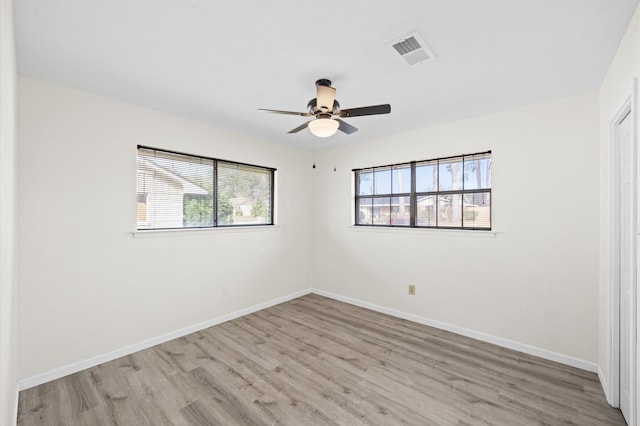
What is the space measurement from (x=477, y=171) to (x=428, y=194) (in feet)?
2.07

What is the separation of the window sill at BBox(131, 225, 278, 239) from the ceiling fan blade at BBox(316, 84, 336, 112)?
2133mm

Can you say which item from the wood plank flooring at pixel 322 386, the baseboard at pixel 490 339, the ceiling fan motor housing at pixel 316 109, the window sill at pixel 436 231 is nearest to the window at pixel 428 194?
the window sill at pixel 436 231

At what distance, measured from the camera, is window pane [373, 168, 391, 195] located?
13.6 feet

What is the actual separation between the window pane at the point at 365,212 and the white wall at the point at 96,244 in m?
1.96

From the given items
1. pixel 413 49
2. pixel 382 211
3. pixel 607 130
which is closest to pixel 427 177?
pixel 382 211

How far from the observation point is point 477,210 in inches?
131

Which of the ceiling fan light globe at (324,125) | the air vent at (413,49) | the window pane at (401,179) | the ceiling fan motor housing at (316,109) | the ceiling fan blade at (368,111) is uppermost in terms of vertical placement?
the air vent at (413,49)

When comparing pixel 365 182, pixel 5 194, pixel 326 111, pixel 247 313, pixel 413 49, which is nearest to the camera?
pixel 5 194

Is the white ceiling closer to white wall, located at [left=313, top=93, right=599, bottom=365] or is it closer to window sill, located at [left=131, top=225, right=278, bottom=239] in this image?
white wall, located at [left=313, top=93, right=599, bottom=365]

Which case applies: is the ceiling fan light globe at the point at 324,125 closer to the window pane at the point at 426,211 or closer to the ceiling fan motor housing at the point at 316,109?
the ceiling fan motor housing at the point at 316,109

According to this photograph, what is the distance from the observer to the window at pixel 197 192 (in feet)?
10.2

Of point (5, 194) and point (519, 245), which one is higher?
point (5, 194)

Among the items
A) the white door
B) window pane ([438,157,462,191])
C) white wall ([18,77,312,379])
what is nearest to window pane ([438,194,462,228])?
window pane ([438,157,462,191])

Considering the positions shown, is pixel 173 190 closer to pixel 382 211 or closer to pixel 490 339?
pixel 382 211
